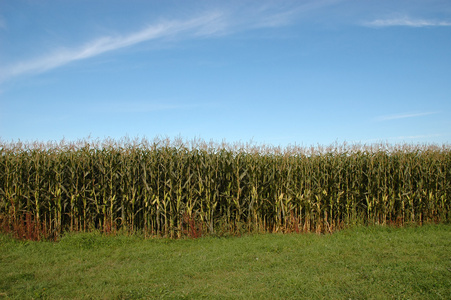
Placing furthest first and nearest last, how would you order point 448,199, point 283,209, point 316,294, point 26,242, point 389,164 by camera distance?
point 448,199 < point 389,164 < point 283,209 < point 26,242 < point 316,294

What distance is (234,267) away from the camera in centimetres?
747

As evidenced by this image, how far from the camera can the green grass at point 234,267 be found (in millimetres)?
5938

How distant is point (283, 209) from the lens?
11.3 meters

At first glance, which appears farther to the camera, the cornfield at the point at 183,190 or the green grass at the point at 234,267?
the cornfield at the point at 183,190

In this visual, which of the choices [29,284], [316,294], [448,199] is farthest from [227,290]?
[448,199]

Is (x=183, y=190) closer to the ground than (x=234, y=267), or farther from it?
farther from it

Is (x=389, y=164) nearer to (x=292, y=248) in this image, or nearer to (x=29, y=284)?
(x=292, y=248)

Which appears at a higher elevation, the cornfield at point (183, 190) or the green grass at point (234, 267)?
the cornfield at point (183, 190)

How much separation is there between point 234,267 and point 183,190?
4328mm

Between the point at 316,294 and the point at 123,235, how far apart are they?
Result: 6.84 m

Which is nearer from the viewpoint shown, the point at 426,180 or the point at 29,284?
the point at 29,284

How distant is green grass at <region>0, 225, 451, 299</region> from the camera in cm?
594

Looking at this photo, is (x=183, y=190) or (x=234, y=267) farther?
(x=183, y=190)

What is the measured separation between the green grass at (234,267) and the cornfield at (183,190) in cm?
100
